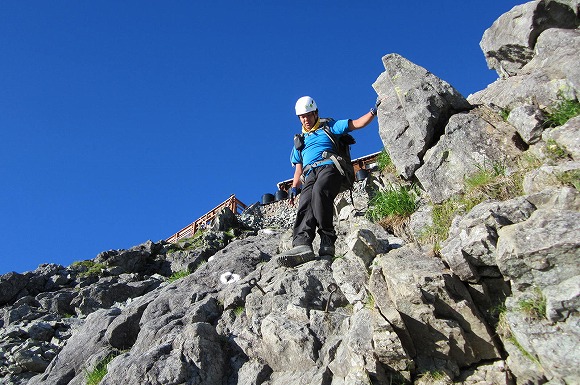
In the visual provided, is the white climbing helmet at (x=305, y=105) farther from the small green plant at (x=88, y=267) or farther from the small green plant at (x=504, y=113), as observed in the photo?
the small green plant at (x=88, y=267)

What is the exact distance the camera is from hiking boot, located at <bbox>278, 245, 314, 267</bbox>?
8.77 metres

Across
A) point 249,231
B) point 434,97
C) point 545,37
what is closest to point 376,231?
point 434,97

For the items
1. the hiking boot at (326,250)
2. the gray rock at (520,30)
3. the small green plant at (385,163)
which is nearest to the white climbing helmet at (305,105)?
the small green plant at (385,163)

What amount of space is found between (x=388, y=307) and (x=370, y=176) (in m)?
5.75

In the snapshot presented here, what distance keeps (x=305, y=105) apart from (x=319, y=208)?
241 cm

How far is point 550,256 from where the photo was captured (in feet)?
17.7

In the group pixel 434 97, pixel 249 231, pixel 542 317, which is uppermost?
pixel 249 231

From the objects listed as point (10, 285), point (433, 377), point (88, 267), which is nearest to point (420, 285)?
point (433, 377)

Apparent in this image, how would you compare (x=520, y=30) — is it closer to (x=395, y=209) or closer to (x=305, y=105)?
(x=305, y=105)

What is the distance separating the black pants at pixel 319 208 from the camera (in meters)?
9.11

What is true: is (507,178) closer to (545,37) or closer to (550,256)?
(550,256)

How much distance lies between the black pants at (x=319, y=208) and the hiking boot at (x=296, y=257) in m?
0.23

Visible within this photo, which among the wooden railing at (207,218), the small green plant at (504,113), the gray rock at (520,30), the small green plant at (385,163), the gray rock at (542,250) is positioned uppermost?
the wooden railing at (207,218)

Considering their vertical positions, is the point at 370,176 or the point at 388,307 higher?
the point at 370,176
